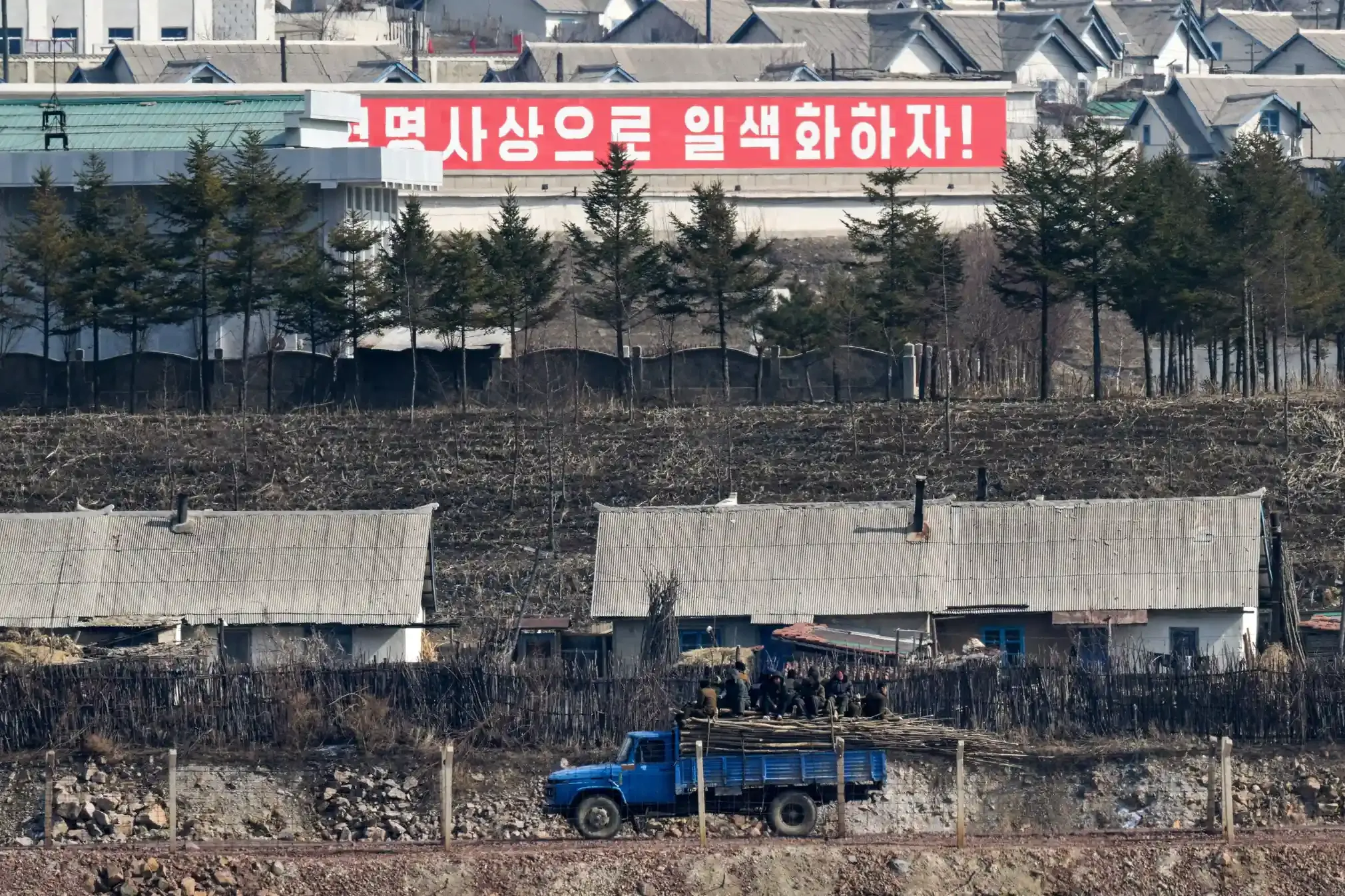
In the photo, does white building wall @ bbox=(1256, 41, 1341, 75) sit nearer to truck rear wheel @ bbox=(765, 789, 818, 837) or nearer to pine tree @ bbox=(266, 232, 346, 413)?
pine tree @ bbox=(266, 232, 346, 413)

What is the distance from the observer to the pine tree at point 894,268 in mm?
51844

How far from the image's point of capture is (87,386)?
172ft

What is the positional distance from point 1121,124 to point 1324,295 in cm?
3502

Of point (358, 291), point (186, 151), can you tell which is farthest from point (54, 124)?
point (358, 291)

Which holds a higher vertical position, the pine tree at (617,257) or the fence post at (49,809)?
the pine tree at (617,257)

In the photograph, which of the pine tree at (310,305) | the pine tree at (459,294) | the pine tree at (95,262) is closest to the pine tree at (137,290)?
the pine tree at (95,262)

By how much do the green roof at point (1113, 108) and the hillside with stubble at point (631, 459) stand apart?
4025cm

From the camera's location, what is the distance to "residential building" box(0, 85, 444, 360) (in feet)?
177

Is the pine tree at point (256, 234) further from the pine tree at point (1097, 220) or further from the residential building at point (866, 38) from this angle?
the residential building at point (866, 38)

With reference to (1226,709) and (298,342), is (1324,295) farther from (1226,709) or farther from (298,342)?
(1226,709)

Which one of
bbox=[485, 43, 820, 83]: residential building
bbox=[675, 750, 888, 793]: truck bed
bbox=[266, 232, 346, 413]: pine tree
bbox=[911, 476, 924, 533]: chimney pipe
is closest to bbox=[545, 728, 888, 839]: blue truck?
bbox=[675, 750, 888, 793]: truck bed

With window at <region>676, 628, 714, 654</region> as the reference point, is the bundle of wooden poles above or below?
below

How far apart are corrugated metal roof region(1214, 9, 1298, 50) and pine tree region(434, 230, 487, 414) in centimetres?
5874

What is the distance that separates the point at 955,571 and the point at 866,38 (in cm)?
5718
